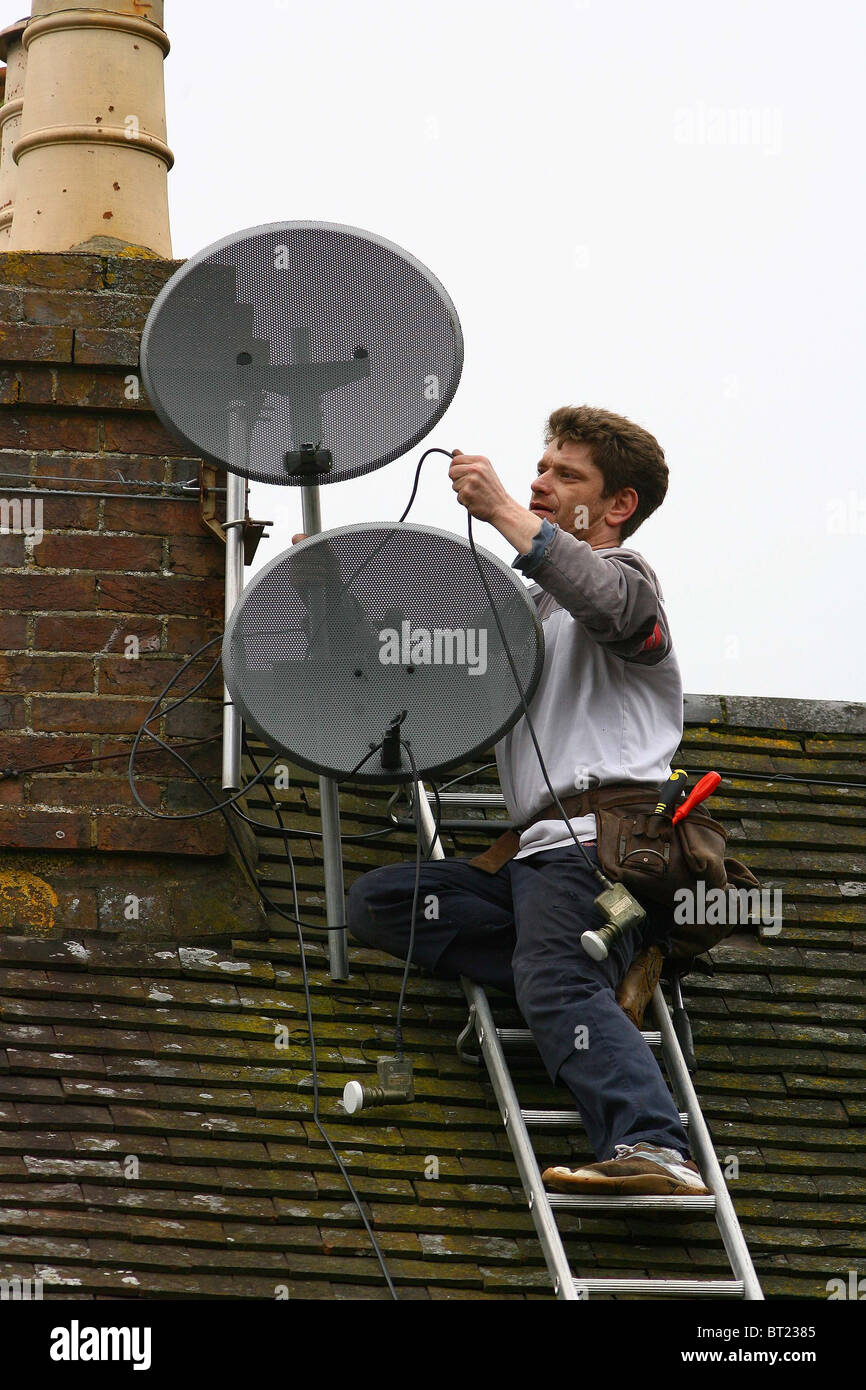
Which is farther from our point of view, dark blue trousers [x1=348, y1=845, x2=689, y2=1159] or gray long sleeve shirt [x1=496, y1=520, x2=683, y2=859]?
gray long sleeve shirt [x1=496, y1=520, x2=683, y2=859]

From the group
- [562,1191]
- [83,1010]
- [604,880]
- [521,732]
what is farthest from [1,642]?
[562,1191]

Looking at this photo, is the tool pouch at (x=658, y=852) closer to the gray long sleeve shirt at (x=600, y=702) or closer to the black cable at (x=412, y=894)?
the gray long sleeve shirt at (x=600, y=702)

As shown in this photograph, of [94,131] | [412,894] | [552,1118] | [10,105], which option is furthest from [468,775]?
[10,105]

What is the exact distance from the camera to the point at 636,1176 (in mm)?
4113

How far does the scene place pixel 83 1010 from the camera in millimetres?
4645

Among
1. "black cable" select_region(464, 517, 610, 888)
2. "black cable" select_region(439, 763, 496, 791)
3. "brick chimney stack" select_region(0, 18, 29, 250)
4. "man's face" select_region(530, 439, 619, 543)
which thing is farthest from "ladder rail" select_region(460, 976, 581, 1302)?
"brick chimney stack" select_region(0, 18, 29, 250)

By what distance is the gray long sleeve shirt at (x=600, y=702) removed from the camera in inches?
185

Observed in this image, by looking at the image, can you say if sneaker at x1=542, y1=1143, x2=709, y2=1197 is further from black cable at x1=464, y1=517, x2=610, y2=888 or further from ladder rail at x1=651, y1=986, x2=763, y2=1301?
black cable at x1=464, y1=517, x2=610, y2=888

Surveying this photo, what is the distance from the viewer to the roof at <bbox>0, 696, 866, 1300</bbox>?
3.99m

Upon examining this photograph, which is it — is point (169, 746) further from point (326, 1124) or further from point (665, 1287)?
point (665, 1287)

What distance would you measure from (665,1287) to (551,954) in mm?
840

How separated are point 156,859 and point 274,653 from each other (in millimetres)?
734

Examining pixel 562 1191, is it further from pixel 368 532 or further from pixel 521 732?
pixel 368 532

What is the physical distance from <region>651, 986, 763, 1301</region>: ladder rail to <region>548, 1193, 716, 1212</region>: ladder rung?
3.2 inches
